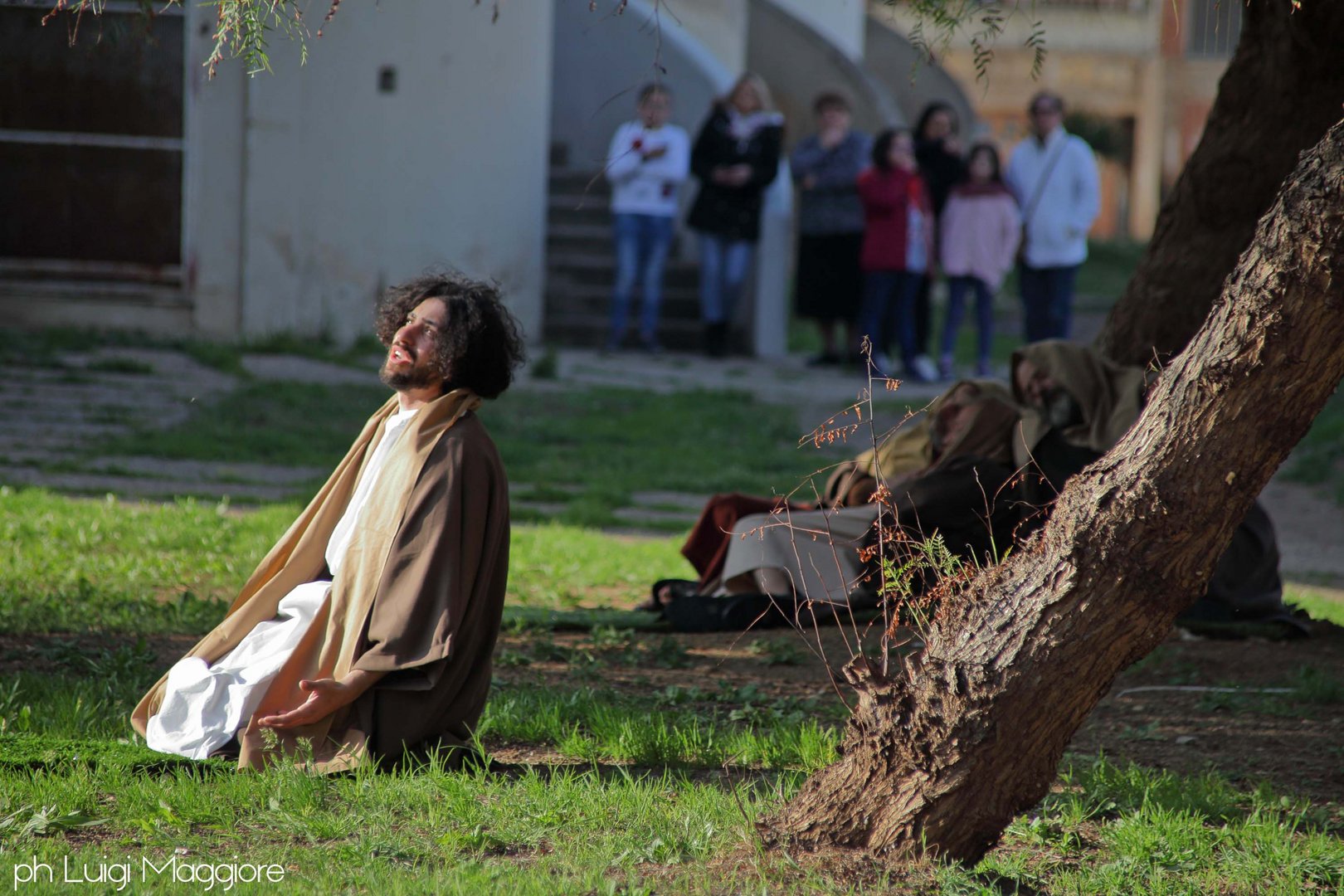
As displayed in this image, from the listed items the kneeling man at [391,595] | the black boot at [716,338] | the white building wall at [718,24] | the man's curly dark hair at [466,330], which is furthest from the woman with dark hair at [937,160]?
the kneeling man at [391,595]

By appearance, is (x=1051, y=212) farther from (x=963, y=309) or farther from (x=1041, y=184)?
(x=963, y=309)

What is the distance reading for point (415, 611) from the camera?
3520 mm

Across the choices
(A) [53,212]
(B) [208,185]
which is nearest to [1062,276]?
(B) [208,185]

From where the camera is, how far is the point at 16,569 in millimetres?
5707

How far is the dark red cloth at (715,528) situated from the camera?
599 cm

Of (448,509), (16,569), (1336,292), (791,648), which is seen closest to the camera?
(1336,292)

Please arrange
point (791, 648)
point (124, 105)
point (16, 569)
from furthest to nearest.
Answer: point (124, 105), point (16, 569), point (791, 648)

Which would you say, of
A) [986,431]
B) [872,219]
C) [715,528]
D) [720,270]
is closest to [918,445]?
[986,431]

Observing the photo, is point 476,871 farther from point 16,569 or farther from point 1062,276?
point 1062,276

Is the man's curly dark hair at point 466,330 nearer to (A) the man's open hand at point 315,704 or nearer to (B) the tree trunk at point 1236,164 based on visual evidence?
(A) the man's open hand at point 315,704

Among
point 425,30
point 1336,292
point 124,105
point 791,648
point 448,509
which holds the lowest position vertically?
point 791,648

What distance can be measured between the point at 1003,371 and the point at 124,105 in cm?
794

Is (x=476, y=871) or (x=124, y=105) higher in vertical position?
(x=124, y=105)

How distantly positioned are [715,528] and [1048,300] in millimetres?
6862
